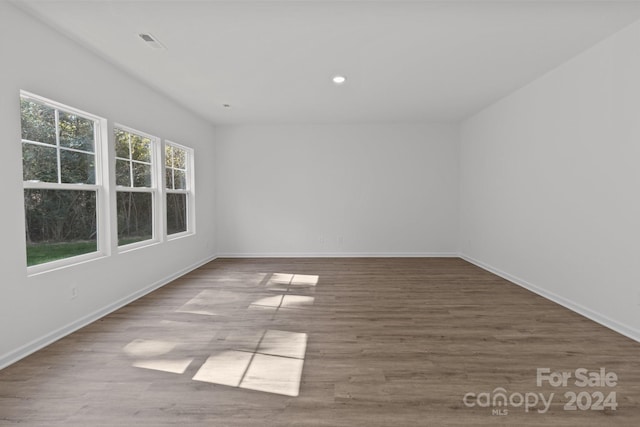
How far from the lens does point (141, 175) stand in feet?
14.2

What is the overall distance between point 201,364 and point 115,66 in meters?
3.31

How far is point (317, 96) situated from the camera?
4754mm

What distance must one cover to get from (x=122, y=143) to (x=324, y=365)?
3.47 metres

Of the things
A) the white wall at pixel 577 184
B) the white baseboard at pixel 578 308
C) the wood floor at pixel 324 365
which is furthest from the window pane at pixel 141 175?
the white baseboard at pixel 578 308

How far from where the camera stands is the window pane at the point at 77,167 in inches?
119

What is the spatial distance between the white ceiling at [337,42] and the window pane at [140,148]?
0.73 meters

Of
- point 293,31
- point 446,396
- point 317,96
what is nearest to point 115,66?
point 293,31

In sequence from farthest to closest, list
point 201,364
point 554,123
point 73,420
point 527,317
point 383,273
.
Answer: point 383,273, point 554,123, point 527,317, point 201,364, point 73,420

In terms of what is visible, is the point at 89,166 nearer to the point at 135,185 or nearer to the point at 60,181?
the point at 60,181

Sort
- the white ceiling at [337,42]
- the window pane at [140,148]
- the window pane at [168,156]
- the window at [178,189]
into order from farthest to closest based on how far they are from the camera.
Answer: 1. the window at [178,189]
2. the window pane at [168,156]
3. the window pane at [140,148]
4. the white ceiling at [337,42]

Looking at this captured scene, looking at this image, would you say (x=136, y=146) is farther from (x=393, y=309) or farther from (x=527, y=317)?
(x=527, y=317)

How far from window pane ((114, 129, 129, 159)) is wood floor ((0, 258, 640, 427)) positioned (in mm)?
1774

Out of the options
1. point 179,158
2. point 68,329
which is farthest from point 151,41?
point 68,329

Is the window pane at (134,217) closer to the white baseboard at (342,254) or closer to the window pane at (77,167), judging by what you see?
the window pane at (77,167)
